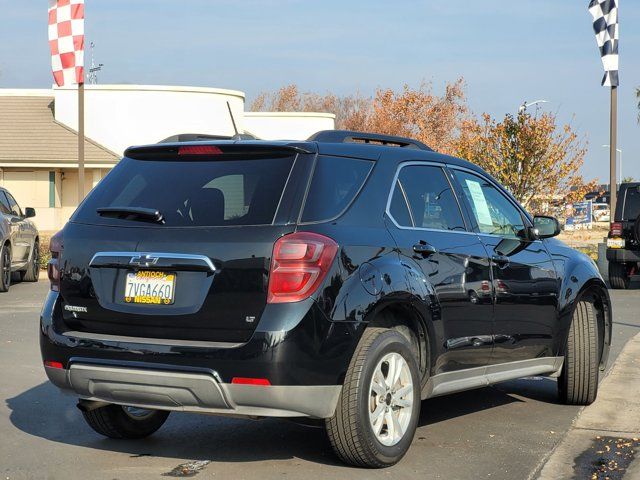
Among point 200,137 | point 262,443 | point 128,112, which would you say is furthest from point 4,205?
point 128,112

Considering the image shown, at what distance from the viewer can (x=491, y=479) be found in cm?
559

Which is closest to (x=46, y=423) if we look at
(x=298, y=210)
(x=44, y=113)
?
(x=298, y=210)

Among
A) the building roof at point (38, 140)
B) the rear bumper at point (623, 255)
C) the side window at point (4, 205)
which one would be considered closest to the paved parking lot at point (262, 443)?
the side window at point (4, 205)

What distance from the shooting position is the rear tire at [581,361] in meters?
7.54

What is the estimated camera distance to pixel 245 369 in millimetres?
5156

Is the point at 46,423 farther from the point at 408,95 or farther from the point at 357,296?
the point at 408,95

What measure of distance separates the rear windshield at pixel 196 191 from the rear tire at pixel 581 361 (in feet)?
9.60

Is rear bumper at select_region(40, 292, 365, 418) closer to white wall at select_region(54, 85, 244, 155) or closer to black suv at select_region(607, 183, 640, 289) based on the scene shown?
black suv at select_region(607, 183, 640, 289)

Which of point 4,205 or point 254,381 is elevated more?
point 4,205

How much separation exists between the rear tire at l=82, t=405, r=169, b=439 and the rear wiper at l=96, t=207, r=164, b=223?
4.03ft

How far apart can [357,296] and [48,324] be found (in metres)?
1.69

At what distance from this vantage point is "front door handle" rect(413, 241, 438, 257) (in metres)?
6.01

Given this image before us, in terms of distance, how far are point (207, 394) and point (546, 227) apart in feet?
10.2

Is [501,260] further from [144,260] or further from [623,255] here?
[623,255]
